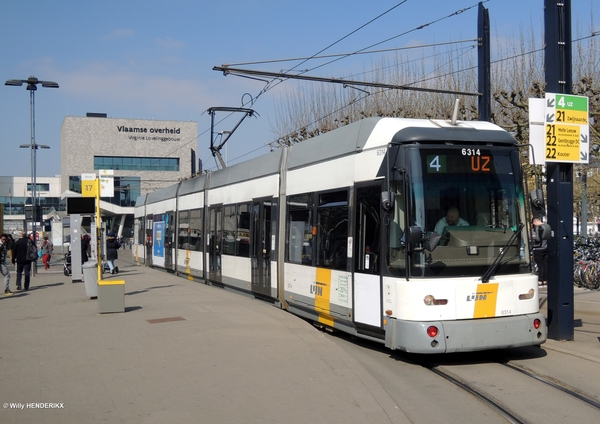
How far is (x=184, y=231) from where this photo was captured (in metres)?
24.8

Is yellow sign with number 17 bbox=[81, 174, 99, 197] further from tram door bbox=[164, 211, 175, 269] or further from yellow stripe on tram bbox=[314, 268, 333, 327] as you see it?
tram door bbox=[164, 211, 175, 269]

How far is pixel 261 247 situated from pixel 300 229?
2.87 meters

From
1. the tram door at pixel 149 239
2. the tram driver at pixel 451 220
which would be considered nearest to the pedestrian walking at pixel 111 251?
the tram door at pixel 149 239

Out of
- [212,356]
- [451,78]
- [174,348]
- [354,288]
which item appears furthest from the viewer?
[451,78]

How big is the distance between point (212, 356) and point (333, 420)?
2965 millimetres

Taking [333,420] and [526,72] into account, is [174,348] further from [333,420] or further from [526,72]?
[526,72]

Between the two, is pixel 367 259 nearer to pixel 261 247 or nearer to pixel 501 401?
pixel 501 401

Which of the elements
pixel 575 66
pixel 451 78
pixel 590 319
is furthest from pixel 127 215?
pixel 590 319

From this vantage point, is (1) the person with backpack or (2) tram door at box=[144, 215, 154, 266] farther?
(2) tram door at box=[144, 215, 154, 266]

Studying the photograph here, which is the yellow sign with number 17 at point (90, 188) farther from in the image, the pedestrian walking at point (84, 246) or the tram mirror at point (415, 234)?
the pedestrian walking at point (84, 246)

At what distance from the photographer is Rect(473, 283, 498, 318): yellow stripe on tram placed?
8750 millimetres

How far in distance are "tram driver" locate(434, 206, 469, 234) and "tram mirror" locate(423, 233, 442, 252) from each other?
0.63ft

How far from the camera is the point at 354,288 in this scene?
9.99 metres

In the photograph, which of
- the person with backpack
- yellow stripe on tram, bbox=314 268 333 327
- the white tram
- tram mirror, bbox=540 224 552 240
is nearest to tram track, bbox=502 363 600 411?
the white tram
